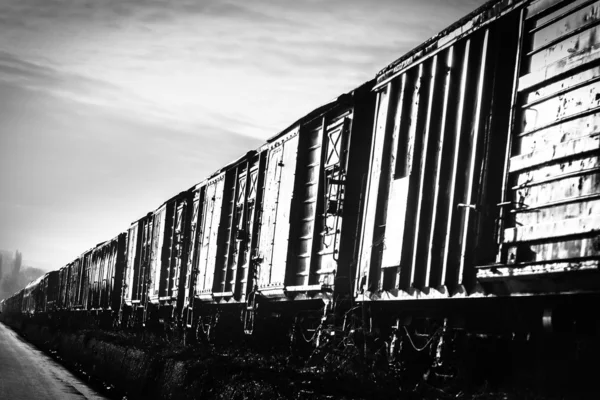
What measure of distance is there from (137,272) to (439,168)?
68.4 ft

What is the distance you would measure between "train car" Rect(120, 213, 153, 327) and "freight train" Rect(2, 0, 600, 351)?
1170 centimetres

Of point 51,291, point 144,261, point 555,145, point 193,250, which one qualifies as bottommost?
point 51,291

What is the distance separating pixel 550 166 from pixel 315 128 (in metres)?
6.26

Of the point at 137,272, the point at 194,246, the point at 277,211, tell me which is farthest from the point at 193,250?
the point at 137,272

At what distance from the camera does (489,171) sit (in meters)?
6.60

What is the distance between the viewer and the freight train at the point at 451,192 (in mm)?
5652

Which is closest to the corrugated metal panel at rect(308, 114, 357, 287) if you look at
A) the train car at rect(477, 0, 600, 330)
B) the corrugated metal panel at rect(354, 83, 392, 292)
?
the corrugated metal panel at rect(354, 83, 392, 292)

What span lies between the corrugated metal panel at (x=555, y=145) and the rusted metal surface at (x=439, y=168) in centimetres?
34

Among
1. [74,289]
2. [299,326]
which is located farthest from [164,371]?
[74,289]

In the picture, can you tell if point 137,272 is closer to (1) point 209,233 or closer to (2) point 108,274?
(2) point 108,274

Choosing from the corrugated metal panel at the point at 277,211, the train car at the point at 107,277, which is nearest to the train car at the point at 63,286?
the train car at the point at 107,277

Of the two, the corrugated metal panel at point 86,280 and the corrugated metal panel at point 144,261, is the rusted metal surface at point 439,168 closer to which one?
the corrugated metal panel at point 144,261

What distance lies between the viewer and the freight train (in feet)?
18.5

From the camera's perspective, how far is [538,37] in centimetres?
626
